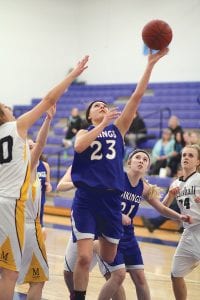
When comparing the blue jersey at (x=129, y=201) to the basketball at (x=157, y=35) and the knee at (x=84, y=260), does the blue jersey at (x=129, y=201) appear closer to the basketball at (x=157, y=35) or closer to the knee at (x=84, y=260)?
the knee at (x=84, y=260)

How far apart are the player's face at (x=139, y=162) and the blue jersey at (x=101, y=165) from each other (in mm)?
555

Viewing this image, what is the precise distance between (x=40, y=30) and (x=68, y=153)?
5471 millimetres

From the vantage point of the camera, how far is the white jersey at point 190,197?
510 cm

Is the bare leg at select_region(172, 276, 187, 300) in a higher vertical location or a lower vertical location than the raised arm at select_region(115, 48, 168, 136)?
lower

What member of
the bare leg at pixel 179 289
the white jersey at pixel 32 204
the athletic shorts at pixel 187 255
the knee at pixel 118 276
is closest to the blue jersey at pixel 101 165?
the white jersey at pixel 32 204

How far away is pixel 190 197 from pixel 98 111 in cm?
126

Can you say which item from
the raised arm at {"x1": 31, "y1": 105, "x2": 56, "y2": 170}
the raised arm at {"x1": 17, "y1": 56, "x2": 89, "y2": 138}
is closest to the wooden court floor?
the raised arm at {"x1": 31, "y1": 105, "x2": 56, "y2": 170}

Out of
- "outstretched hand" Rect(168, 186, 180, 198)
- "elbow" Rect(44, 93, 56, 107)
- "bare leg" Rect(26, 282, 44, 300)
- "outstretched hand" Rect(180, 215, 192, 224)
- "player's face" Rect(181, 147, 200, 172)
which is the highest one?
"elbow" Rect(44, 93, 56, 107)

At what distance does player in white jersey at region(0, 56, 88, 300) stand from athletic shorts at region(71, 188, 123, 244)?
58cm

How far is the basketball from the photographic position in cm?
442

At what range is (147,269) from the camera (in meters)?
7.24

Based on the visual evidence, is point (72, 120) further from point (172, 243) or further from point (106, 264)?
point (106, 264)

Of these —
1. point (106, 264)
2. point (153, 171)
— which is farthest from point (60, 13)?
point (106, 264)

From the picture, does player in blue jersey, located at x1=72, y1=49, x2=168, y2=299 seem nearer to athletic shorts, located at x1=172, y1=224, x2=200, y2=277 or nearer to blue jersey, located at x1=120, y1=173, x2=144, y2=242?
blue jersey, located at x1=120, y1=173, x2=144, y2=242
